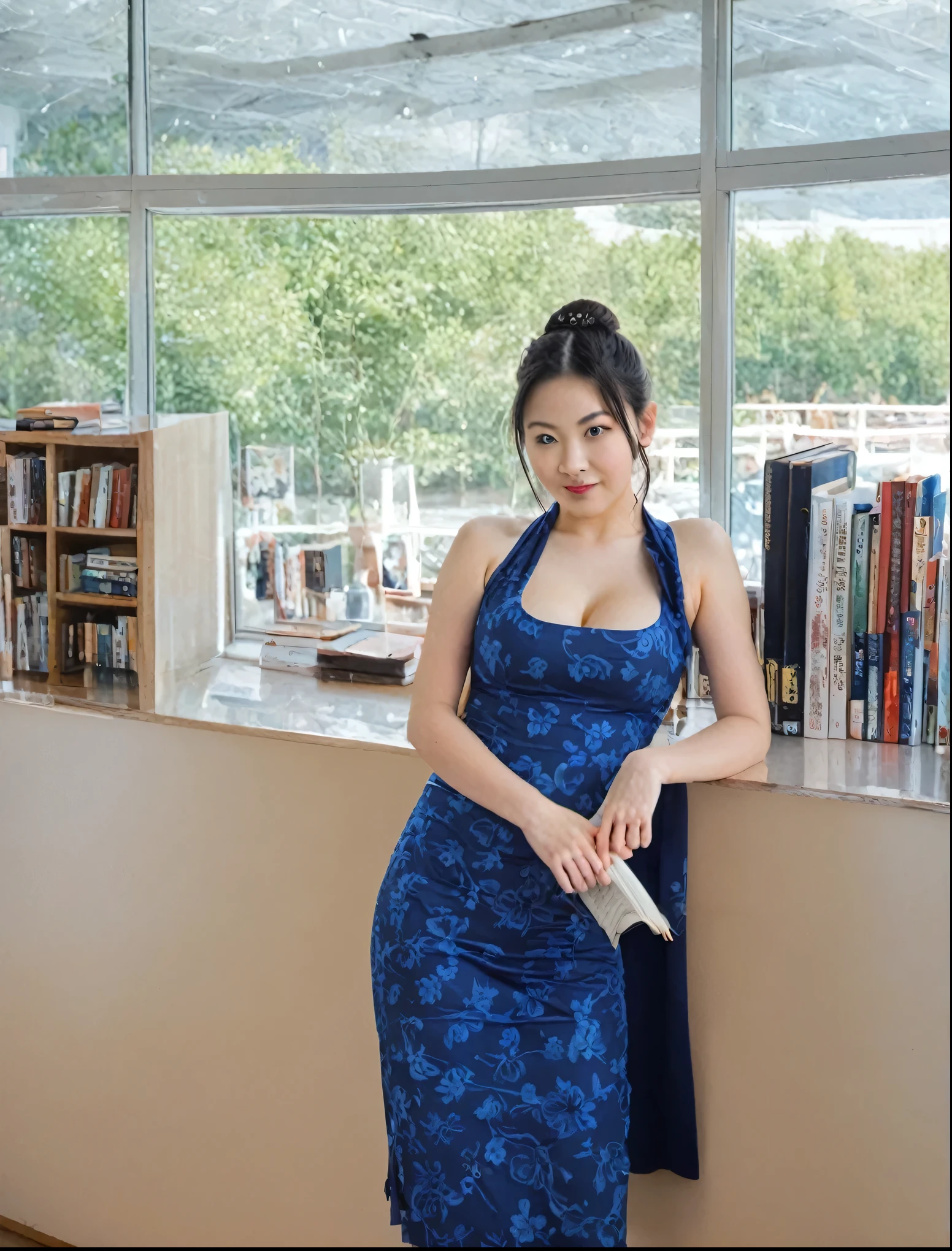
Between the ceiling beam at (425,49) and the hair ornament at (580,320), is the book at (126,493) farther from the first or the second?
the hair ornament at (580,320)

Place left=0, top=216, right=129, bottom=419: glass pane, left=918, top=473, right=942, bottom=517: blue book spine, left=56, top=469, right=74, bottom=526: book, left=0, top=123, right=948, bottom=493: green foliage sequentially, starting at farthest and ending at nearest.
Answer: left=0, top=216, right=129, bottom=419: glass pane < left=56, top=469, right=74, bottom=526: book < left=0, top=123, right=948, bottom=493: green foliage < left=918, top=473, right=942, bottom=517: blue book spine

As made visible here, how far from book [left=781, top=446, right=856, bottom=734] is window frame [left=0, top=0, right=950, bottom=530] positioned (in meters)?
0.38

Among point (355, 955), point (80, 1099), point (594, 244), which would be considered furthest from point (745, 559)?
point (80, 1099)

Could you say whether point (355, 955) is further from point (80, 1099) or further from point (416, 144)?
point (416, 144)

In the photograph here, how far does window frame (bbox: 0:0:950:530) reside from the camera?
2203 mm

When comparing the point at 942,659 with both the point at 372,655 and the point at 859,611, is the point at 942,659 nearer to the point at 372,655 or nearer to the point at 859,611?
the point at 859,611

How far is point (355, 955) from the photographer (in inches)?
83.5

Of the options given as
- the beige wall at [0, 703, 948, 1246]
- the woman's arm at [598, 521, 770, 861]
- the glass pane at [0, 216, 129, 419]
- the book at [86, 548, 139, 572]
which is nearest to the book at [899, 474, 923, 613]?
the woman's arm at [598, 521, 770, 861]

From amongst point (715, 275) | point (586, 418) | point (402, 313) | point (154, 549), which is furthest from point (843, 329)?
point (154, 549)

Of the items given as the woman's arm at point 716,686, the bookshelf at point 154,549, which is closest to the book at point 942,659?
the woman's arm at point 716,686

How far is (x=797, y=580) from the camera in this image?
196cm

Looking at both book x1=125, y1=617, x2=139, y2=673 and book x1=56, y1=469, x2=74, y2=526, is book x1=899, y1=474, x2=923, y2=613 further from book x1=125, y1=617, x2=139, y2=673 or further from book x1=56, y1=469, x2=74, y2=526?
book x1=56, y1=469, x2=74, y2=526

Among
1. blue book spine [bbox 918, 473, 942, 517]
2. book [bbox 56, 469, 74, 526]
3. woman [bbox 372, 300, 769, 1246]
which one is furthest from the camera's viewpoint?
book [bbox 56, 469, 74, 526]

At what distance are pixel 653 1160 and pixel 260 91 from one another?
215 centimetres
